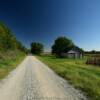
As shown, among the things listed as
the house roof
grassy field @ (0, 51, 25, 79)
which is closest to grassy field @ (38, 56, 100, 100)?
grassy field @ (0, 51, 25, 79)

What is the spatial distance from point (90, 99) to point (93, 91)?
1516 mm

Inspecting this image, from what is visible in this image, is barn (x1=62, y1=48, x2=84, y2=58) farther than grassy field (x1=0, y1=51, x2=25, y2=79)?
Yes

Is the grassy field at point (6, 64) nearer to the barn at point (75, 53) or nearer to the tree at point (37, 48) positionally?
the barn at point (75, 53)

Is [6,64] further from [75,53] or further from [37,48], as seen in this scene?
[37,48]

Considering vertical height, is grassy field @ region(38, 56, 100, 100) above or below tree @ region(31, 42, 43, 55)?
below

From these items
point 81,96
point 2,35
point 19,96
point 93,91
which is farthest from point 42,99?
point 2,35

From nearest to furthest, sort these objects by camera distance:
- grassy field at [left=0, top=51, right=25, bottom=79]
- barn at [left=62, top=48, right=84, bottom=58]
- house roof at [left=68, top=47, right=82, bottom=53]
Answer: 1. grassy field at [left=0, top=51, right=25, bottom=79]
2. barn at [left=62, top=48, right=84, bottom=58]
3. house roof at [left=68, top=47, right=82, bottom=53]

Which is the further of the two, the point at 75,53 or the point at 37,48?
the point at 37,48

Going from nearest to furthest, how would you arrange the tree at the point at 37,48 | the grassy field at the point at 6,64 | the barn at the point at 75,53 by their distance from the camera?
1. the grassy field at the point at 6,64
2. the barn at the point at 75,53
3. the tree at the point at 37,48

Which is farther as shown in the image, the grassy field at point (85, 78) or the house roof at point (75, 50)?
the house roof at point (75, 50)

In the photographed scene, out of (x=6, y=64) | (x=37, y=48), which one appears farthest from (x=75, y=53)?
(x=37, y=48)

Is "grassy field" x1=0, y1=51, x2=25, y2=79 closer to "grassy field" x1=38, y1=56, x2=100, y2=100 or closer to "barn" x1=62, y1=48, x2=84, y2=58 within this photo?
"grassy field" x1=38, y1=56, x2=100, y2=100

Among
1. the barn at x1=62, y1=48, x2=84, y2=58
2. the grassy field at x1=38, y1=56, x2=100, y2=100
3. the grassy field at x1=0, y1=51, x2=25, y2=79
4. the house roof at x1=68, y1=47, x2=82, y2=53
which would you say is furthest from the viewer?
the house roof at x1=68, y1=47, x2=82, y2=53

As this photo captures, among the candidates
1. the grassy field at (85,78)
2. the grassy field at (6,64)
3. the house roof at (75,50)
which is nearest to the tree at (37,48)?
the house roof at (75,50)
